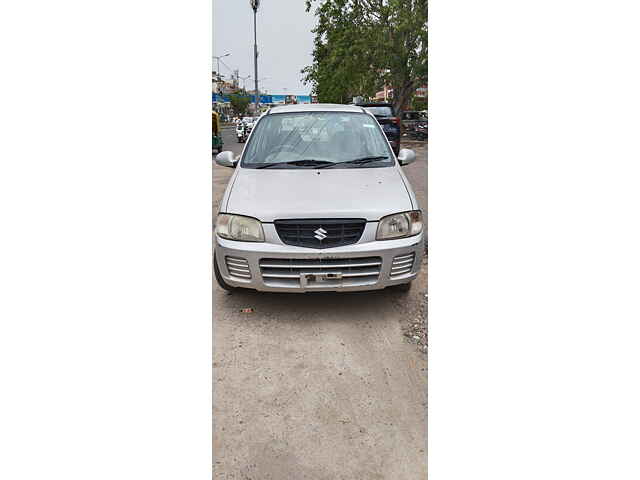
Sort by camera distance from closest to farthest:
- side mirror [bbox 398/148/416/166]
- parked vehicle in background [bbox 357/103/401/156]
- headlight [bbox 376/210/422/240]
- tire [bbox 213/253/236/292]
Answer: headlight [bbox 376/210/422/240] → tire [bbox 213/253/236/292] → side mirror [bbox 398/148/416/166] → parked vehicle in background [bbox 357/103/401/156]

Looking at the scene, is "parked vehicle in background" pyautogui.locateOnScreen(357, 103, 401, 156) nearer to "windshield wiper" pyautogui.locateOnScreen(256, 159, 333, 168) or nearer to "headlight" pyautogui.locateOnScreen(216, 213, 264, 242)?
"windshield wiper" pyautogui.locateOnScreen(256, 159, 333, 168)

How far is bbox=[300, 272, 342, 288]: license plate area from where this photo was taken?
3.07m

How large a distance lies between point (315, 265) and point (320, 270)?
0.05 metres

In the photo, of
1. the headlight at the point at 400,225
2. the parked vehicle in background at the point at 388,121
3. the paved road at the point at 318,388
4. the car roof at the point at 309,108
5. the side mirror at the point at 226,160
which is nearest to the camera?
the paved road at the point at 318,388

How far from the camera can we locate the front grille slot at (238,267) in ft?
10.3

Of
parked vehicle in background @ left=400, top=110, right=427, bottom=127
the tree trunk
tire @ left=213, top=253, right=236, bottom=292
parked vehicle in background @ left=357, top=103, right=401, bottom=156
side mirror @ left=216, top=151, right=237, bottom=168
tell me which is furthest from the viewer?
the tree trunk

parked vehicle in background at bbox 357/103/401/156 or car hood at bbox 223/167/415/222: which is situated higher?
parked vehicle in background at bbox 357/103/401/156

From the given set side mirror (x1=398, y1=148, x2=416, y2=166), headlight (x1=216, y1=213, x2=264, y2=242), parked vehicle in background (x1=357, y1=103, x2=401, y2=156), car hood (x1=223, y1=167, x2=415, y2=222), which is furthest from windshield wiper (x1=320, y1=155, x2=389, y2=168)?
parked vehicle in background (x1=357, y1=103, x2=401, y2=156)

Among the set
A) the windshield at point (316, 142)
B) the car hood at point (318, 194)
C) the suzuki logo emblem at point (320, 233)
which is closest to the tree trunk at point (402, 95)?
the windshield at point (316, 142)

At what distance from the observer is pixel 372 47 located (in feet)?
62.7

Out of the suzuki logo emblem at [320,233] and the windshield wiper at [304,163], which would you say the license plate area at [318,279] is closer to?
the suzuki logo emblem at [320,233]

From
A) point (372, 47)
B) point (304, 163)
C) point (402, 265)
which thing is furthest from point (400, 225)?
point (372, 47)

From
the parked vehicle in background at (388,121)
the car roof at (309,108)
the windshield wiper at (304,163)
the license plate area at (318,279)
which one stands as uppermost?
the parked vehicle in background at (388,121)

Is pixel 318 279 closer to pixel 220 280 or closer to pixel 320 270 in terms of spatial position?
pixel 320 270
